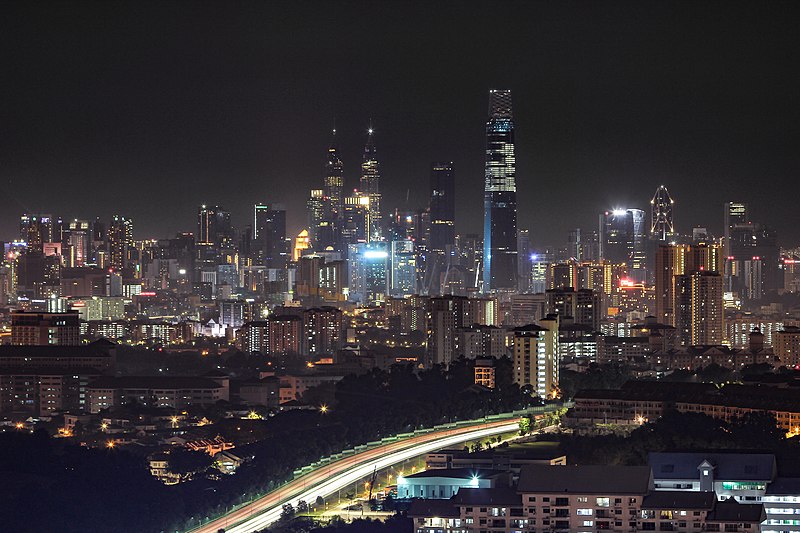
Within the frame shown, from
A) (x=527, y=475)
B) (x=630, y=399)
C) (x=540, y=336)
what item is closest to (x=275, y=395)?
(x=540, y=336)

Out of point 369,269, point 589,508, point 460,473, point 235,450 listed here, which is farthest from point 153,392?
point 369,269

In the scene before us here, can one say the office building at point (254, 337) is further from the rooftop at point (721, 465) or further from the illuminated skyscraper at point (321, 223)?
the rooftop at point (721, 465)

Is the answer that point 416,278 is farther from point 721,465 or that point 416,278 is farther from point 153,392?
point 721,465

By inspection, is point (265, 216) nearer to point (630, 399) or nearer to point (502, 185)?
point (502, 185)

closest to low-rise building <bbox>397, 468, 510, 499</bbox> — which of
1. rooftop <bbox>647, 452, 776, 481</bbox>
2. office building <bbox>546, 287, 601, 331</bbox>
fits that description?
rooftop <bbox>647, 452, 776, 481</bbox>

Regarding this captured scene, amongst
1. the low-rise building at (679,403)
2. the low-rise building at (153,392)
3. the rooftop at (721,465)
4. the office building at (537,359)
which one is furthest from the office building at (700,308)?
the rooftop at (721,465)

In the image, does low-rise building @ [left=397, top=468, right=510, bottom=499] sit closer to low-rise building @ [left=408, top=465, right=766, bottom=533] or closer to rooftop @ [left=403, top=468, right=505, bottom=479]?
rooftop @ [left=403, top=468, right=505, bottom=479]
